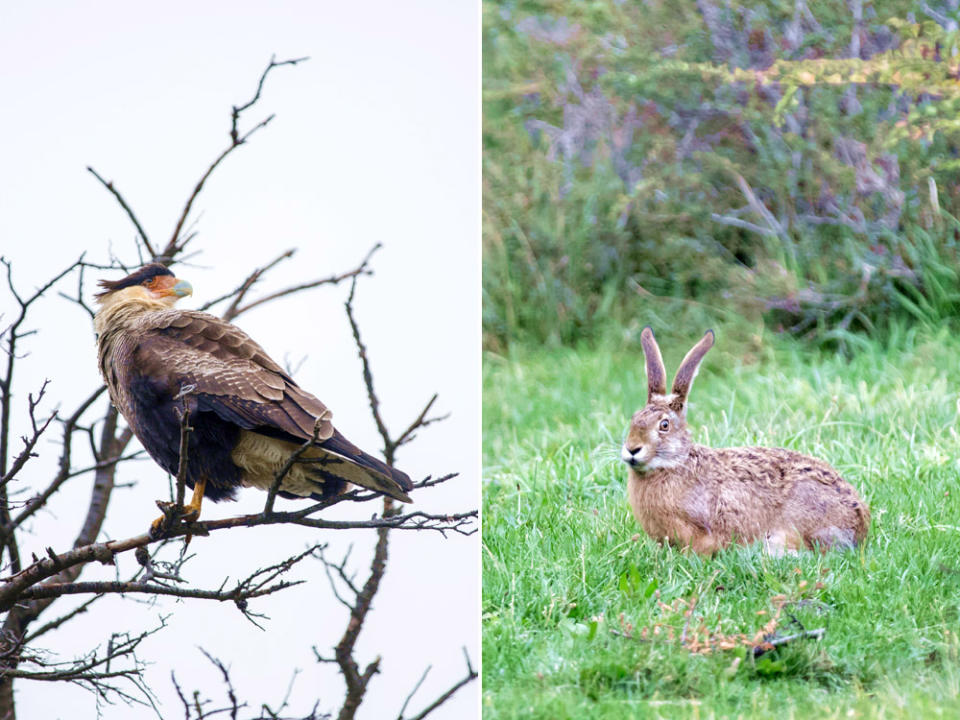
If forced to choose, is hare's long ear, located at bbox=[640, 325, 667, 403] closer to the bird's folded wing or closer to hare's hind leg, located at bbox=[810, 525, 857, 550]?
hare's hind leg, located at bbox=[810, 525, 857, 550]

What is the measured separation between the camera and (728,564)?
80.3 inches

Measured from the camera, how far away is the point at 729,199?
8.32ft

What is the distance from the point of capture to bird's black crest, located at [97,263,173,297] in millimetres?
2143

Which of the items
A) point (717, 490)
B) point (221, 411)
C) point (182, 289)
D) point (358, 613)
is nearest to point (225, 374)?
point (221, 411)

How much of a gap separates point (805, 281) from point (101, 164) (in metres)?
1.37

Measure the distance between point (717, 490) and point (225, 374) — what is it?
841 mm

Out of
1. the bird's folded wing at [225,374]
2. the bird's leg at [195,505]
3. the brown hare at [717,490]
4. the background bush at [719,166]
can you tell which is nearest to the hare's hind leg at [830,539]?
the brown hare at [717,490]

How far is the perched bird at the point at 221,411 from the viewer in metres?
1.99

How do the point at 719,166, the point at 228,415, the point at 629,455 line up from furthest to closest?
the point at 719,166, the point at 629,455, the point at 228,415

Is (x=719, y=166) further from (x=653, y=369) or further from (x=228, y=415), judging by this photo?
(x=228, y=415)

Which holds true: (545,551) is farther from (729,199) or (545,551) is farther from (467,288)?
(729,199)

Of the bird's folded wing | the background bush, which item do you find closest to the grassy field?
the background bush

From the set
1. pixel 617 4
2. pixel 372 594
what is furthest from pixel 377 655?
pixel 617 4

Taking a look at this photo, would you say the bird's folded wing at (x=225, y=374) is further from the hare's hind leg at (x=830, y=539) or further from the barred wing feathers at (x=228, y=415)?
the hare's hind leg at (x=830, y=539)
